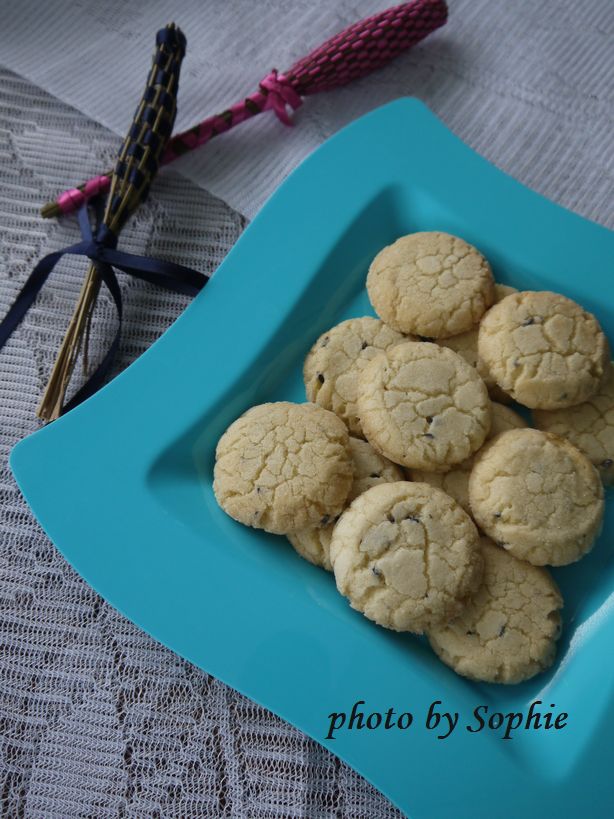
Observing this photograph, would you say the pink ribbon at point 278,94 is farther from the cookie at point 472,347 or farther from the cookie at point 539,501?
the cookie at point 539,501

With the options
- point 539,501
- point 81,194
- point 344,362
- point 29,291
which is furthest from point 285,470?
point 81,194

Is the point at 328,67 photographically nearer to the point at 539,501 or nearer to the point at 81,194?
the point at 81,194

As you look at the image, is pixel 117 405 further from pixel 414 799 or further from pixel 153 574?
pixel 414 799

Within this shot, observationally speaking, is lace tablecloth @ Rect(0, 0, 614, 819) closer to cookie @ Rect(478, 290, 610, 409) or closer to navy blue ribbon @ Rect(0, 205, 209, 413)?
navy blue ribbon @ Rect(0, 205, 209, 413)

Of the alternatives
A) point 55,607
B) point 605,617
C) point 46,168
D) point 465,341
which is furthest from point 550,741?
point 46,168

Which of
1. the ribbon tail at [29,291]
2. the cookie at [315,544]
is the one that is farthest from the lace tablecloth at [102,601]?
the cookie at [315,544]

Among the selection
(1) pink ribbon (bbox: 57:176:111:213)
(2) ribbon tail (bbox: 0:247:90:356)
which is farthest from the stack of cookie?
(1) pink ribbon (bbox: 57:176:111:213)
